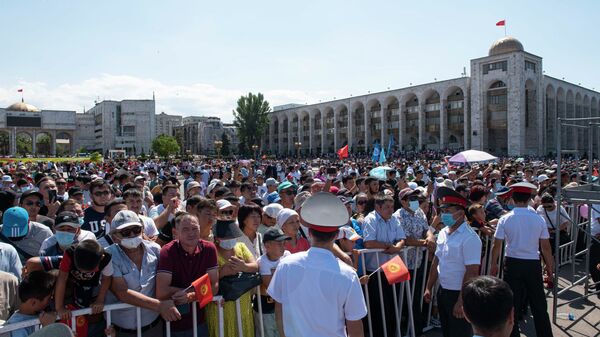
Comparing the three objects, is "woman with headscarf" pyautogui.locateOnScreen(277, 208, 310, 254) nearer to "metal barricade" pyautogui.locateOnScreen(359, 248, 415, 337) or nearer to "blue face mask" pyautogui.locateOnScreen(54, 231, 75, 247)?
"metal barricade" pyautogui.locateOnScreen(359, 248, 415, 337)

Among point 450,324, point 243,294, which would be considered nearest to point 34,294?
point 243,294

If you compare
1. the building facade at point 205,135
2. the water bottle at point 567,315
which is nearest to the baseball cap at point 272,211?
the water bottle at point 567,315

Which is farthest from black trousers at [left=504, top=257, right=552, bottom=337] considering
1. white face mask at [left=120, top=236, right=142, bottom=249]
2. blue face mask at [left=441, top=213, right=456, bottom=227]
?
white face mask at [left=120, top=236, right=142, bottom=249]

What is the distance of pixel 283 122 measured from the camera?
85.6 m

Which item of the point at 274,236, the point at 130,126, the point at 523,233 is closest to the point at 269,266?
the point at 274,236

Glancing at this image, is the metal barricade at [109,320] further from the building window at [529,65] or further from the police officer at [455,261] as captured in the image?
the building window at [529,65]

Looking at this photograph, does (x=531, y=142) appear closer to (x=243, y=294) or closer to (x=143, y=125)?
(x=243, y=294)

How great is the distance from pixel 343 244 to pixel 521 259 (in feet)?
6.55

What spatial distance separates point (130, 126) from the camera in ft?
335

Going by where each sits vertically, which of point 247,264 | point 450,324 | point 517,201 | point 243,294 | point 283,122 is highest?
point 283,122

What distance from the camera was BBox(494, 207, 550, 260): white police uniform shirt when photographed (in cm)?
479

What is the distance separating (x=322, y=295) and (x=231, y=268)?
4.71ft

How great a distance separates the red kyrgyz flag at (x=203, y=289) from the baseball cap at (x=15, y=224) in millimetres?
2393

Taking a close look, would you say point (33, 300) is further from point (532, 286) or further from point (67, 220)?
point (532, 286)
